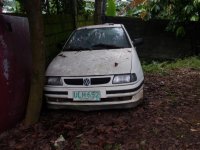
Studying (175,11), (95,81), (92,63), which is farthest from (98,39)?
(175,11)

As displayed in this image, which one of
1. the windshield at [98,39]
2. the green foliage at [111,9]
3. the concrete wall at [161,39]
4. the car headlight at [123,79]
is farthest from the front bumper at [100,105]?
the green foliage at [111,9]

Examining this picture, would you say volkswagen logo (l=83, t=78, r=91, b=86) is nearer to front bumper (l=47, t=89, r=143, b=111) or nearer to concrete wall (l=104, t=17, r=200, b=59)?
front bumper (l=47, t=89, r=143, b=111)

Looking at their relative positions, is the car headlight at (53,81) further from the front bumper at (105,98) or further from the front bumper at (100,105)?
the front bumper at (100,105)

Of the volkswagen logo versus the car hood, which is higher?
the car hood

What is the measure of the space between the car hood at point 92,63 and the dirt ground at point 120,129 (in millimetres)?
710

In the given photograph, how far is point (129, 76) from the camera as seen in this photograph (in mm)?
5680

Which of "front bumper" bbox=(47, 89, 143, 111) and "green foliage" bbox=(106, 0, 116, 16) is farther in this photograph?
"green foliage" bbox=(106, 0, 116, 16)

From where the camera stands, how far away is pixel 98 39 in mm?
7133

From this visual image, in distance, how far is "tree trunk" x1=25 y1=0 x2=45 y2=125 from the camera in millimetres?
5250

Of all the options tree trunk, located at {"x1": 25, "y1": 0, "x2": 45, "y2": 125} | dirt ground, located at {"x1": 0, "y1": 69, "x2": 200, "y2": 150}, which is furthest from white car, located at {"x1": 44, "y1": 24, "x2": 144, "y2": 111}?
tree trunk, located at {"x1": 25, "y1": 0, "x2": 45, "y2": 125}

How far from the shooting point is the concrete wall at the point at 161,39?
13.4m

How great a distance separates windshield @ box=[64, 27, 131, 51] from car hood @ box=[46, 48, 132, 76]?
0.89 ft

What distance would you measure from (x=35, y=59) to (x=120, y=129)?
1599 mm

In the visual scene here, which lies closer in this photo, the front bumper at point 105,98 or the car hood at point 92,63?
the front bumper at point 105,98
